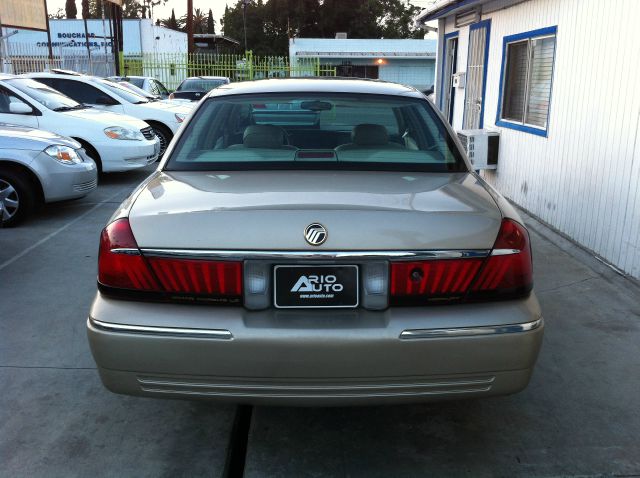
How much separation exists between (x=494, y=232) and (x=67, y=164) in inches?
233

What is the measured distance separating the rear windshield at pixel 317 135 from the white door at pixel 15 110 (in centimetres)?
577

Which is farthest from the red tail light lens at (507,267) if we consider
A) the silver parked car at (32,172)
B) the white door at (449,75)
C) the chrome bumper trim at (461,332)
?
the white door at (449,75)

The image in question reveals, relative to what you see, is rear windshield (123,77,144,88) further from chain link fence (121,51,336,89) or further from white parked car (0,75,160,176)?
chain link fence (121,51,336,89)

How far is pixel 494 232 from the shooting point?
2.55 meters

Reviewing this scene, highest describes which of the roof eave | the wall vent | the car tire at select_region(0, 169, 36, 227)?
the roof eave

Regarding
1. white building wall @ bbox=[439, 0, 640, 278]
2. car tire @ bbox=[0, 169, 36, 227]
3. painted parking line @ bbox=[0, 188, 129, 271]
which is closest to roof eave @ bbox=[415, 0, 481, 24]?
white building wall @ bbox=[439, 0, 640, 278]

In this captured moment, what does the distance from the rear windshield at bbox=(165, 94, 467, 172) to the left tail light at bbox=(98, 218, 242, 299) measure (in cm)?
84

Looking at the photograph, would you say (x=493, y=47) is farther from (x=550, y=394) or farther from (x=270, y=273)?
(x=270, y=273)

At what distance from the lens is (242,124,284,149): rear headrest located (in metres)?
3.53

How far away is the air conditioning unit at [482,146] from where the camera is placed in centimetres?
872

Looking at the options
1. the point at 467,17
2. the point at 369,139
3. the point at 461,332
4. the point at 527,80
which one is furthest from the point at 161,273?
the point at 467,17

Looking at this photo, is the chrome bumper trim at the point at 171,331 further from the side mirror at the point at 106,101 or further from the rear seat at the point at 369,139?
the side mirror at the point at 106,101

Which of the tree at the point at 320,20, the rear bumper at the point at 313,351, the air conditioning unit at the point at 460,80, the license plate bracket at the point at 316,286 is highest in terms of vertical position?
the tree at the point at 320,20

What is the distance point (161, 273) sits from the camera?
2486 mm
